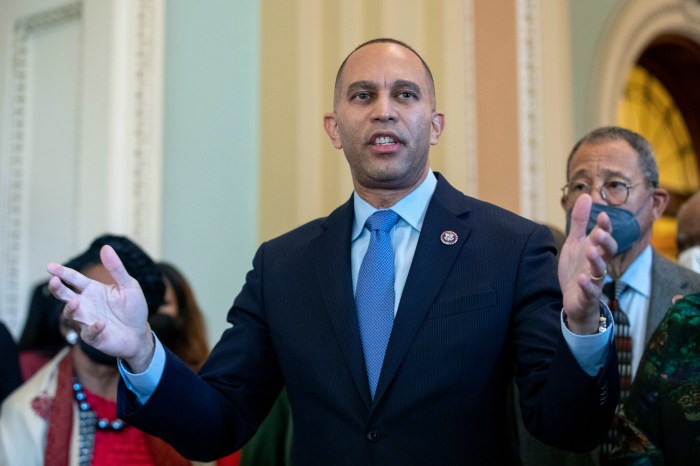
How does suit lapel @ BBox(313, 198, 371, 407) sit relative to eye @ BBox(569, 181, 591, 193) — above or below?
below

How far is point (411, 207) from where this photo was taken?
2211 millimetres

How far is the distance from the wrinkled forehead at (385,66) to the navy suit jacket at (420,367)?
27cm

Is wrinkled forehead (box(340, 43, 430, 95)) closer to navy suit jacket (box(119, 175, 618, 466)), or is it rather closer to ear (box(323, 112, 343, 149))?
ear (box(323, 112, 343, 149))

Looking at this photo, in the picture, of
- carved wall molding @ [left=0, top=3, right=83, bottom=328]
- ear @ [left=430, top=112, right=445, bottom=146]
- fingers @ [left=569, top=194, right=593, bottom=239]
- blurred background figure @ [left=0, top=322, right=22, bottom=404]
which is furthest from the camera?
carved wall molding @ [left=0, top=3, right=83, bottom=328]

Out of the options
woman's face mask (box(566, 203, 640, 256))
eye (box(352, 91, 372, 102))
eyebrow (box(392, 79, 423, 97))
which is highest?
eyebrow (box(392, 79, 423, 97))

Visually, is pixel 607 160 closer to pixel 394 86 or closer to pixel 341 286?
pixel 394 86

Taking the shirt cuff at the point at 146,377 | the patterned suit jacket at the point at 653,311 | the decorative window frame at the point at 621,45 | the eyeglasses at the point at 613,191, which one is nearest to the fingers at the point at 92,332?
the shirt cuff at the point at 146,377

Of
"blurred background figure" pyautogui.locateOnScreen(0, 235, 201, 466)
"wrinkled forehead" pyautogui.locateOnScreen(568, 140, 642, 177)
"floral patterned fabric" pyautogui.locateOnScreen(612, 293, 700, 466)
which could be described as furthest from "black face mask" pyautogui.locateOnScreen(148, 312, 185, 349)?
"floral patterned fabric" pyautogui.locateOnScreen(612, 293, 700, 466)

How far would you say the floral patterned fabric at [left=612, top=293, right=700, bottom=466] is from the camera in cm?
193

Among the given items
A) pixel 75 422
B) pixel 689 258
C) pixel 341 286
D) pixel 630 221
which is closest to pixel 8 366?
pixel 75 422

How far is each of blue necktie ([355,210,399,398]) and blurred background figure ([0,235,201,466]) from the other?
1.02 meters

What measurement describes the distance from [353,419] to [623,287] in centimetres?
107

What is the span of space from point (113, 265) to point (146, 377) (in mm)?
240

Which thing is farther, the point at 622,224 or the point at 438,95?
the point at 438,95
